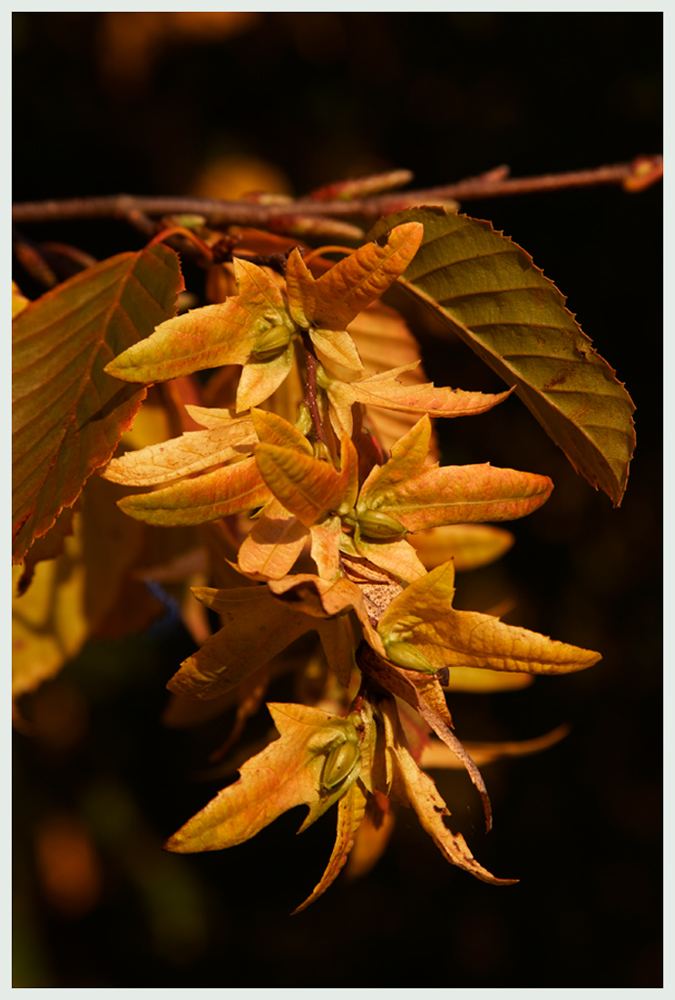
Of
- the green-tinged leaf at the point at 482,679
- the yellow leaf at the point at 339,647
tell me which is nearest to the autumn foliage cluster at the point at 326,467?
the yellow leaf at the point at 339,647

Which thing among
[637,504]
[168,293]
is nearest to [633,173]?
[168,293]

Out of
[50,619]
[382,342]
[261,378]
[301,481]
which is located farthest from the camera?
[50,619]

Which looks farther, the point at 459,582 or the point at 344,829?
the point at 459,582

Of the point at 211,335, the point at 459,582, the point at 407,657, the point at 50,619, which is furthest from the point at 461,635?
the point at 459,582

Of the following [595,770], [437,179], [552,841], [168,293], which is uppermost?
[437,179]

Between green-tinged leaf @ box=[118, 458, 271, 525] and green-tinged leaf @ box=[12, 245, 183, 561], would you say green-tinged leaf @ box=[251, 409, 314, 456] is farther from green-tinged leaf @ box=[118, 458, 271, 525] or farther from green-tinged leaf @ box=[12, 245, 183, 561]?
green-tinged leaf @ box=[12, 245, 183, 561]

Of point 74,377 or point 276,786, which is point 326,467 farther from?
point 74,377

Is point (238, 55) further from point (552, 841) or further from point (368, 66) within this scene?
point (552, 841)
